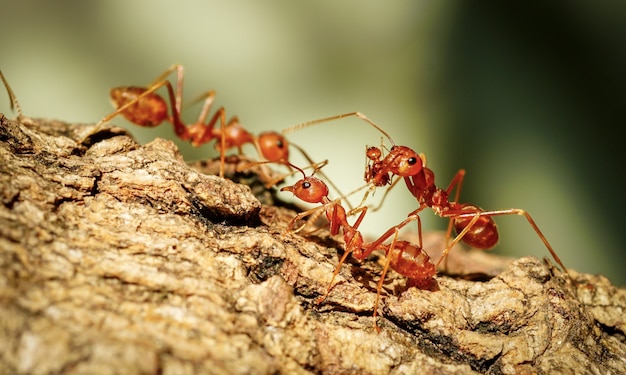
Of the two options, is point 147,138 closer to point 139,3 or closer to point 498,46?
point 139,3

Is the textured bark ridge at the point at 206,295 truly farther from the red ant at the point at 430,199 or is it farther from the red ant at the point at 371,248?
the red ant at the point at 430,199

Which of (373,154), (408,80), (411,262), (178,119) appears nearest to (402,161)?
(373,154)

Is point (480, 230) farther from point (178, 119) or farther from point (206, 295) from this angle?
point (178, 119)

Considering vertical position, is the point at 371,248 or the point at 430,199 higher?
the point at 430,199

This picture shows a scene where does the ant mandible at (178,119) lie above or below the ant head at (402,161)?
above

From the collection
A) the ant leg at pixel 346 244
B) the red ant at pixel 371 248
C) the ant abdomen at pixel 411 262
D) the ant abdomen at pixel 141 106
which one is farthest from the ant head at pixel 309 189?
the ant abdomen at pixel 141 106

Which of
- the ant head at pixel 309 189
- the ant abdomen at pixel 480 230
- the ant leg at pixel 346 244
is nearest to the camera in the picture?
the ant leg at pixel 346 244
